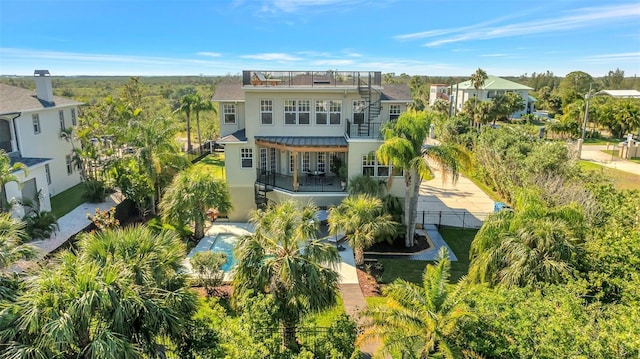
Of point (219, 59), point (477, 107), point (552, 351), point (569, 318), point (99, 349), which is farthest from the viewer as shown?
point (477, 107)

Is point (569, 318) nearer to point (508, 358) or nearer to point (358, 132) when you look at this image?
point (508, 358)

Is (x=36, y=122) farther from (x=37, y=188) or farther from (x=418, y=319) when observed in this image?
(x=418, y=319)

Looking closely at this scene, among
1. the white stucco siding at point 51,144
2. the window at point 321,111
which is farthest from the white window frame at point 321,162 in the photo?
the white stucco siding at point 51,144

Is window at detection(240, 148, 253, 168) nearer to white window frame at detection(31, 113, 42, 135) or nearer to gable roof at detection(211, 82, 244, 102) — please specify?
gable roof at detection(211, 82, 244, 102)

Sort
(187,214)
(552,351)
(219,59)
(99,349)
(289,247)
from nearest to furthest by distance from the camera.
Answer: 1. (99,349)
2. (552,351)
3. (289,247)
4. (187,214)
5. (219,59)

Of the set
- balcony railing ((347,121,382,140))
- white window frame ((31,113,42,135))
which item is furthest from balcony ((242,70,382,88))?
white window frame ((31,113,42,135))

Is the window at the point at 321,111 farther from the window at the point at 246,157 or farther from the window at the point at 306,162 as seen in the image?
the window at the point at 246,157

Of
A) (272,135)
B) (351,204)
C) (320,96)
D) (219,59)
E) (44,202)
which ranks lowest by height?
(44,202)

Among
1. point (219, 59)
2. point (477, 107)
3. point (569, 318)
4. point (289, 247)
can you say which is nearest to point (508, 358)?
point (569, 318)
